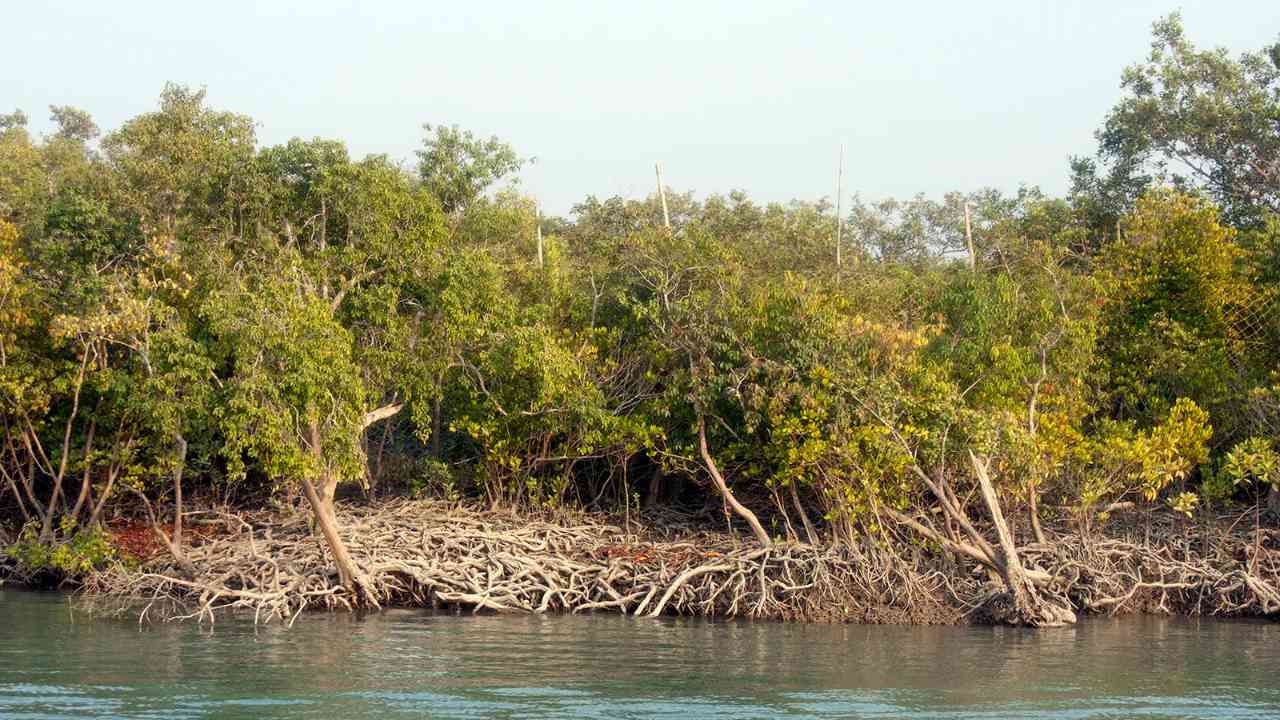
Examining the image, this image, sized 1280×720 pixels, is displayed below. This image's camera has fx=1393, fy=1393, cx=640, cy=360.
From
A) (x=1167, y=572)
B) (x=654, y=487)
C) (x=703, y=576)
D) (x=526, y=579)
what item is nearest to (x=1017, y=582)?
(x=1167, y=572)

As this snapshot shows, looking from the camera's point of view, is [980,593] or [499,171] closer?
[980,593]

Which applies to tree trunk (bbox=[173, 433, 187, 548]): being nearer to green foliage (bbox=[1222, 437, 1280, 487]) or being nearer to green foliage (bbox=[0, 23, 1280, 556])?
green foliage (bbox=[0, 23, 1280, 556])

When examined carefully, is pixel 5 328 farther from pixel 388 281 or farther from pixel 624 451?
pixel 624 451

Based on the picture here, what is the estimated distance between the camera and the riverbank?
18719 mm

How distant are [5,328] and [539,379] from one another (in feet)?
25.6

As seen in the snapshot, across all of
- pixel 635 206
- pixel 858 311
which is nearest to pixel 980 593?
pixel 858 311

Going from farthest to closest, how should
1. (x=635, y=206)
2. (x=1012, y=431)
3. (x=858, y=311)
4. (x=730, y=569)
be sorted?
(x=635, y=206)
(x=858, y=311)
(x=730, y=569)
(x=1012, y=431)

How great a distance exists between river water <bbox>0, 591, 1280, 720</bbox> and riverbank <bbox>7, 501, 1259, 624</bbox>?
0.62 metres

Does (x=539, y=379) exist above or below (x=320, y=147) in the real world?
below

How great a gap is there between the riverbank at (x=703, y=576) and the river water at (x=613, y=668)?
623mm

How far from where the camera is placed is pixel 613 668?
14.4 meters

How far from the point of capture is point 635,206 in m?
24.0

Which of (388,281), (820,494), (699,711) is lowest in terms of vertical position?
(699,711)

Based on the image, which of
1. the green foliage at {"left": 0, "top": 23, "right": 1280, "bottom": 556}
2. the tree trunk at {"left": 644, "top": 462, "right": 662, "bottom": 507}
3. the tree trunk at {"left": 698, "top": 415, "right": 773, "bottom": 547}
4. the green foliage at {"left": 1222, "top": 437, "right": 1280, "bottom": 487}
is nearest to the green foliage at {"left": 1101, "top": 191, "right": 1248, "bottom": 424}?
the green foliage at {"left": 0, "top": 23, "right": 1280, "bottom": 556}
